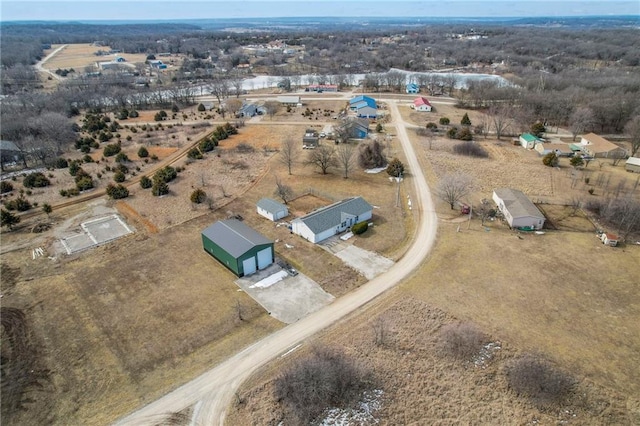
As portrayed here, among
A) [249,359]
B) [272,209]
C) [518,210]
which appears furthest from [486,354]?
[272,209]

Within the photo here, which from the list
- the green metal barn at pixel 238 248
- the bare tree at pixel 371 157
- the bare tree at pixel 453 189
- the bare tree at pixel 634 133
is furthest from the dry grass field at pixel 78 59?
the bare tree at pixel 634 133

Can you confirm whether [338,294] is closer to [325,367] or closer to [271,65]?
[325,367]

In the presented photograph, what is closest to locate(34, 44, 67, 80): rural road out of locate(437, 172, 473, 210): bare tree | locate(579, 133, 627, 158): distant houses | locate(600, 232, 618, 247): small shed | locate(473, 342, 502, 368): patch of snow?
locate(437, 172, 473, 210): bare tree

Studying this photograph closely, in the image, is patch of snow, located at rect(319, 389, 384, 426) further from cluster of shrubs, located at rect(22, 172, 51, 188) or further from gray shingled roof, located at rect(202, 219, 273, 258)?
cluster of shrubs, located at rect(22, 172, 51, 188)

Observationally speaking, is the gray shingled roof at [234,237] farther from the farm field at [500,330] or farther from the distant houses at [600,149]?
the distant houses at [600,149]

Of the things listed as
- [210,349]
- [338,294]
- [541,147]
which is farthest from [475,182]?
[210,349]
